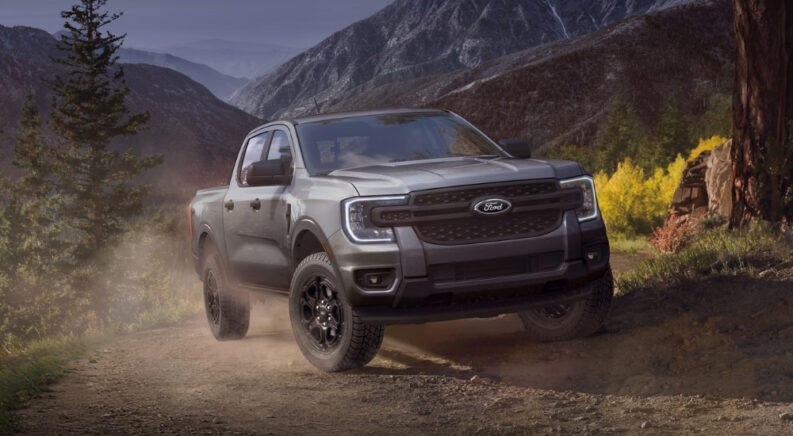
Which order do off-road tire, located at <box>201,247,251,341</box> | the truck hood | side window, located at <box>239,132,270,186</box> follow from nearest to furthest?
the truck hood, side window, located at <box>239,132,270,186</box>, off-road tire, located at <box>201,247,251,341</box>

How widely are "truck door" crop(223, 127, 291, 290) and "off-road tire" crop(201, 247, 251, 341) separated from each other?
435mm

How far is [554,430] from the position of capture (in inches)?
203

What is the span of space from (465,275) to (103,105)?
120ft

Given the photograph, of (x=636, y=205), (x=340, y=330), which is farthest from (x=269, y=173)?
(x=636, y=205)

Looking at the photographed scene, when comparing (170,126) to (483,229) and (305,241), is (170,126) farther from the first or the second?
(483,229)

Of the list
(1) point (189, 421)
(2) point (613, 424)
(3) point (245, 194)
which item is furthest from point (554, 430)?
(3) point (245, 194)

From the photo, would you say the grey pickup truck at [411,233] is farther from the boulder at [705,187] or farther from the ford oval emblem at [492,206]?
the boulder at [705,187]

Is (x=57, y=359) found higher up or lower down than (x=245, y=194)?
lower down

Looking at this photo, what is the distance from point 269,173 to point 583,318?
9.09ft

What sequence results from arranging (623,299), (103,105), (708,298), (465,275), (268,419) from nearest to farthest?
(268,419) < (465,275) < (708,298) < (623,299) < (103,105)

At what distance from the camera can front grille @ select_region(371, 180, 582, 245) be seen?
607 cm

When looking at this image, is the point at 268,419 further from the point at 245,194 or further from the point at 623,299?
the point at 623,299

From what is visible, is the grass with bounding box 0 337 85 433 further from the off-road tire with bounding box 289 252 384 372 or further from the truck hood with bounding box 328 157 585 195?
the truck hood with bounding box 328 157 585 195

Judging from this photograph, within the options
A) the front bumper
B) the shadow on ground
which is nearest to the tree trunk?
the shadow on ground
